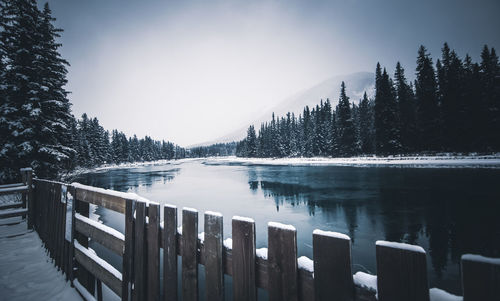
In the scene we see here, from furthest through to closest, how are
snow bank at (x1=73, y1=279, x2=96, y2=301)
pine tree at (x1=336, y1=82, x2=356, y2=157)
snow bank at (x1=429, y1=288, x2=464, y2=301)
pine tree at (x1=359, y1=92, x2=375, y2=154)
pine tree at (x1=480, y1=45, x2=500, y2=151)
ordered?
1. pine tree at (x1=359, y1=92, x2=375, y2=154)
2. pine tree at (x1=336, y1=82, x2=356, y2=157)
3. pine tree at (x1=480, y1=45, x2=500, y2=151)
4. snow bank at (x1=73, y1=279, x2=96, y2=301)
5. snow bank at (x1=429, y1=288, x2=464, y2=301)

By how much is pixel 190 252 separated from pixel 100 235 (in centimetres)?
181

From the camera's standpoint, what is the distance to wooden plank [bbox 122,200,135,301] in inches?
90.0

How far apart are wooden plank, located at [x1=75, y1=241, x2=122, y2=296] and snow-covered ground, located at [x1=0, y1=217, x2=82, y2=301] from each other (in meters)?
0.53

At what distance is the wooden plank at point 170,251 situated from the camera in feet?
6.29

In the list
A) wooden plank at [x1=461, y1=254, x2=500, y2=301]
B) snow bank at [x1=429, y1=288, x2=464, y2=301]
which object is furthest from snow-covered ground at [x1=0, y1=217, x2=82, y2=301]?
wooden plank at [x1=461, y1=254, x2=500, y2=301]

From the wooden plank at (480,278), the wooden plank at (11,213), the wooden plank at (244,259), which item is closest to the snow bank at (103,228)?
the wooden plank at (244,259)

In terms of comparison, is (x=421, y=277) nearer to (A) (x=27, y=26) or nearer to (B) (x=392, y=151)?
(A) (x=27, y=26)

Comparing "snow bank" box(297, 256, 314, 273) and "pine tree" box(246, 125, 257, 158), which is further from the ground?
"pine tree" box(246, 125, 257, 158)

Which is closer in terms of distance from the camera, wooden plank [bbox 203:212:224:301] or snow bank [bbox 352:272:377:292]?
snow bank [bbox 352:272:377:292]

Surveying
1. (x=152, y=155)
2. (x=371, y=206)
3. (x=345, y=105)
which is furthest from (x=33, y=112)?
(x=152, y=155)

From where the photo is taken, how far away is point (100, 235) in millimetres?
2775

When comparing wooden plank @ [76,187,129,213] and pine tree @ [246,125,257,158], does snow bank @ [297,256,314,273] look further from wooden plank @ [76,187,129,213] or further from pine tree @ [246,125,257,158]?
pine tree @ [246,125,257,158]

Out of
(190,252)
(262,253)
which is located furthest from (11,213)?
(262,253)

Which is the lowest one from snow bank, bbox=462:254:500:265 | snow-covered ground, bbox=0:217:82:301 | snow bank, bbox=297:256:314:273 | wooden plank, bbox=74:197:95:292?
snow-covered ground, bbox=0:217:82:301
